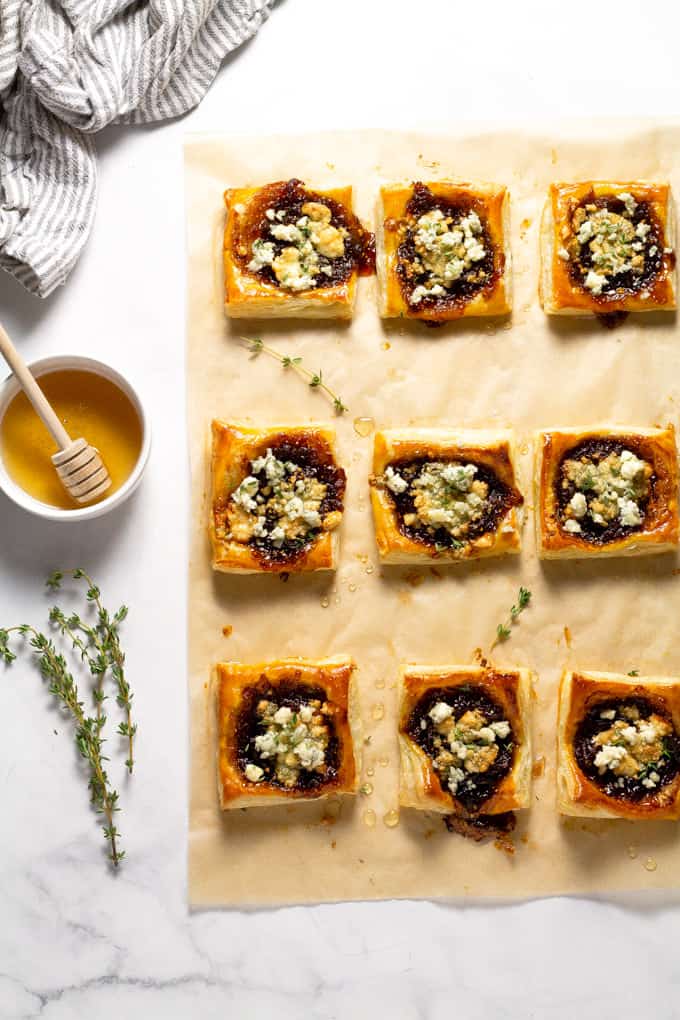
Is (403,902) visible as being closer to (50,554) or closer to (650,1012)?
(650,1012)

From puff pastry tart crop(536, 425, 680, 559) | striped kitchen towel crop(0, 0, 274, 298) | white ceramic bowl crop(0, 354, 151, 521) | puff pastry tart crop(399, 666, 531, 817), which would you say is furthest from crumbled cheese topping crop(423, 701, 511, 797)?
striped kitchen towel crop(0, 0, 274, 298)

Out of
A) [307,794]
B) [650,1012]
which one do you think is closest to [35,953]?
[307,794]

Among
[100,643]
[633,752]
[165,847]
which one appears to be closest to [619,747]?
[633,752]

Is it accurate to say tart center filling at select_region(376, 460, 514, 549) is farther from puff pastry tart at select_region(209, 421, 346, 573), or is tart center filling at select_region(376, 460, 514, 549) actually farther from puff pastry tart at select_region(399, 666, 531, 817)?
puff pastry tart at select_region(399, 666, 531, 817)

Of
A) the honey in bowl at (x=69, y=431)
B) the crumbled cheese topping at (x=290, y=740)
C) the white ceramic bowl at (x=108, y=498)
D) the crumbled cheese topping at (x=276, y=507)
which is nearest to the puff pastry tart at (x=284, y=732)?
the crumbled cheese topping at (x=290, y=740)

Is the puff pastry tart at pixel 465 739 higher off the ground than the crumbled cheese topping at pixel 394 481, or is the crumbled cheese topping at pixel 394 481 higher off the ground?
the crumbled cheese topping at pixel 394 481

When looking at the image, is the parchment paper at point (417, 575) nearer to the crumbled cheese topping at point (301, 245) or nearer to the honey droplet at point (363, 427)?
the honey droplet at point (363, 427)

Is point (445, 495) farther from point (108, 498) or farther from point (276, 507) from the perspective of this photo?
point (108, 498)
